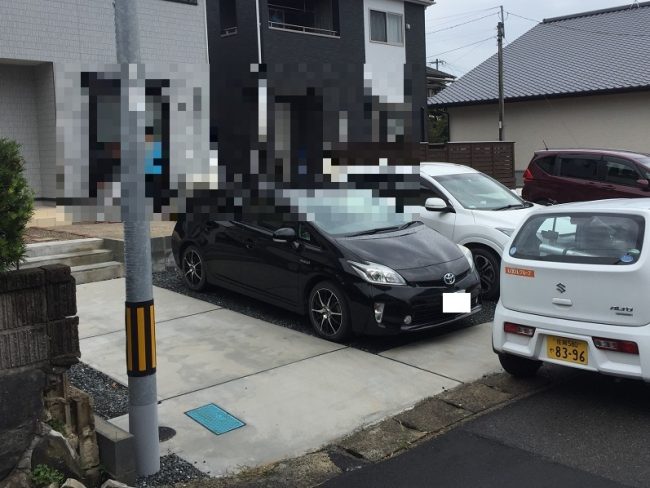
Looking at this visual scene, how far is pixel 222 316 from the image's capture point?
7.38 meters

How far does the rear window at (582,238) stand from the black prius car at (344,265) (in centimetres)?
127

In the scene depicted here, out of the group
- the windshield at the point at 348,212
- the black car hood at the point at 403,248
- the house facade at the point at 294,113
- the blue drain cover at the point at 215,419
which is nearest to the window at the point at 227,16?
the house facade at the point at 294,113

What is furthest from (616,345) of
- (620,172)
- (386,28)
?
(386,28)

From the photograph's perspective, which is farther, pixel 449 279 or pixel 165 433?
pixel 449 279

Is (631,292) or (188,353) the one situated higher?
(631,292)

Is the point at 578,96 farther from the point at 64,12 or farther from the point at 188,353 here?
the point at 188,353

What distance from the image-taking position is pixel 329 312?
6.53 metres

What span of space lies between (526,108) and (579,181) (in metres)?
14.3

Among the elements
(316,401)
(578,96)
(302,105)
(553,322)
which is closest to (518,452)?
(553,322)

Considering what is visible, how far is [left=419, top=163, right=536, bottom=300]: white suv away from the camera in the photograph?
8102 millimetres

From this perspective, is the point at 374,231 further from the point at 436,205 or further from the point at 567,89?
the point at 567,89

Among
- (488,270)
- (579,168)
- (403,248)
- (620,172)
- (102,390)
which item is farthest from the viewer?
(579,168)

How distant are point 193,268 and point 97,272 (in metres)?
1.42

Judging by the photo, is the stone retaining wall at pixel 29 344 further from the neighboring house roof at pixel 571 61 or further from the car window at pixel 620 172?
the neighboring house roof at pixel 571 61
